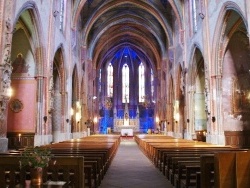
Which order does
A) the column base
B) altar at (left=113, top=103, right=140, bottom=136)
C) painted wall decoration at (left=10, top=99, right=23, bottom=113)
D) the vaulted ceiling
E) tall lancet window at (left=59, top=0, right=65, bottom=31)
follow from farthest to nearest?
altar at (left=113, top=103, right=140, bottom=136)
the vaulted ceiling
tall lancet window at (left=59, top=0, right=65, bottom=31)
painted wall decoration at (left=10, top=99, right=23, bottom=113)
the column base

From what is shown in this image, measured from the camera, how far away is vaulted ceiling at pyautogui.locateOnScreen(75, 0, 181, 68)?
32844 mm

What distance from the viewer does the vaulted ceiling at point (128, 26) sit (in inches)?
1293

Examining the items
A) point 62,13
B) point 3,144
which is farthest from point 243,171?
point 62,13

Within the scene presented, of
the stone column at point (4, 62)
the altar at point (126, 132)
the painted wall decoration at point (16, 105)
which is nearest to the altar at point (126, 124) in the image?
the altar at point (126, 132)

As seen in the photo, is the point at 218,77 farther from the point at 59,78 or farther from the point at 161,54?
the point at 161,54

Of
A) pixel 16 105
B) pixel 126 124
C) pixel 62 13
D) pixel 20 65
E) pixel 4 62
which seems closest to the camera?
pixel 4 62

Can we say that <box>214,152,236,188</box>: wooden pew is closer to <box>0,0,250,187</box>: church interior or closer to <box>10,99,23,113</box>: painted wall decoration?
<box>0,0,250,187</box>: church interior

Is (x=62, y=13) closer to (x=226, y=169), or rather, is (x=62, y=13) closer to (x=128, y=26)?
(x=128, y=26)

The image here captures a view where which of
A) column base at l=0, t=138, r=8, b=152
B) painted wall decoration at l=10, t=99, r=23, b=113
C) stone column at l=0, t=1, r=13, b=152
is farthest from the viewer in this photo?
painted wall decoration at l=10, t=99, r=23, b=113

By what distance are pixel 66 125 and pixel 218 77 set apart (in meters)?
12.8

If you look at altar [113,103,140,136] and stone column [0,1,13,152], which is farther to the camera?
altar [113,103,140,136]

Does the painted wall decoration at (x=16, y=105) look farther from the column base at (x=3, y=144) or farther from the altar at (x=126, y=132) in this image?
the altar at (x=126, y=132)

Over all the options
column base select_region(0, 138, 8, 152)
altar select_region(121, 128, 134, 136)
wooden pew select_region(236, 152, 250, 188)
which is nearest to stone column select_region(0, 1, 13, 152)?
column base select_region(0, 138, 8, 152)

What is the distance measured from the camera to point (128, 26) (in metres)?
42.1
